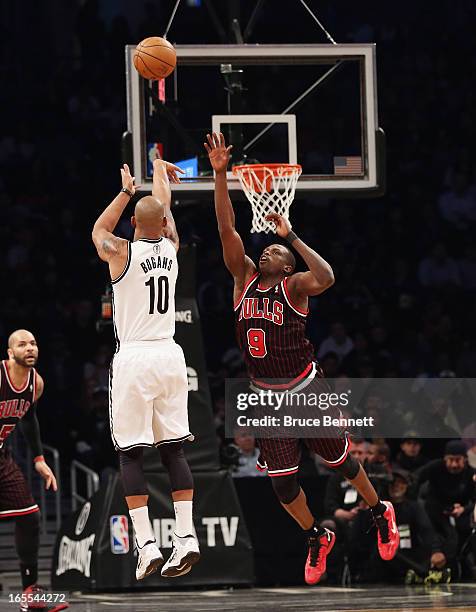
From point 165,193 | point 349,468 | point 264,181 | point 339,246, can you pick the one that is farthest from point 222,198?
point 339,246

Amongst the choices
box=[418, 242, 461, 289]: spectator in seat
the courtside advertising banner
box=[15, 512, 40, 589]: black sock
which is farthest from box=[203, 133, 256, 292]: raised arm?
box=[418, 242, 461, 289]: spectator in seat

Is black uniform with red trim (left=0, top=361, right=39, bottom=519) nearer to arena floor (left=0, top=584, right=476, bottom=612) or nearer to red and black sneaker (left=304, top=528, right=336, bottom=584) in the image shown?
arena floor (left=0, top=584, right=476, bottom=612)

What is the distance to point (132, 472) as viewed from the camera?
8.97 meters

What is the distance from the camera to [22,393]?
11.0 meters

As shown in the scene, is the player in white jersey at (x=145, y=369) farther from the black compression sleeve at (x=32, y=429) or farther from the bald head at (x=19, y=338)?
the black compression sleeve at (x=32, y=429)

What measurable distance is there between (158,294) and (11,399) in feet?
8.07

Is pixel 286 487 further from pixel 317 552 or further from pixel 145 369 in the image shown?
pixel 145 369

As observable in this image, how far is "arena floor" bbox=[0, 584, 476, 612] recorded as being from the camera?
1034 centimetres

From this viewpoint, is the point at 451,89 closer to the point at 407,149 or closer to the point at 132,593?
the point at 407,149

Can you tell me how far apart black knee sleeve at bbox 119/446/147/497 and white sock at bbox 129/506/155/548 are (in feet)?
0.39

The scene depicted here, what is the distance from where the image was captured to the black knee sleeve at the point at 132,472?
895cm

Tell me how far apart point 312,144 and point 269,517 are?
21.1 feet

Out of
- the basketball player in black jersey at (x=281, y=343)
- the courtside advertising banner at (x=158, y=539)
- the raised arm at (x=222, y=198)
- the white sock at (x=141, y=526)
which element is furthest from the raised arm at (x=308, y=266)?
the courtside advertising banner at (x=158, y=539)

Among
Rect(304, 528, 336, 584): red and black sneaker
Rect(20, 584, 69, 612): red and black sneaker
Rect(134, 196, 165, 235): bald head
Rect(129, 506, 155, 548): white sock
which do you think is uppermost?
Rect(134, 196, 165, 235): bald head
